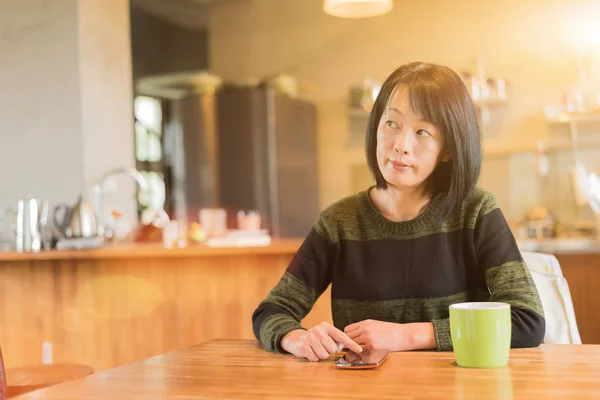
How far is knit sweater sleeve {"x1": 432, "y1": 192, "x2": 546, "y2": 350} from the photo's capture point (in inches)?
51.2

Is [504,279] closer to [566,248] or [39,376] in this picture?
[39,376]

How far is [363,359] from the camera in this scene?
1.15 m

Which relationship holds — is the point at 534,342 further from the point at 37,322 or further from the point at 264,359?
the point at 37,322

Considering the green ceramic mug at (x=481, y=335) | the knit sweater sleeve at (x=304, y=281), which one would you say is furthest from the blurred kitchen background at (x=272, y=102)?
the green ceramic mug at (x=481, y=335)

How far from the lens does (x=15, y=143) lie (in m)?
4.34

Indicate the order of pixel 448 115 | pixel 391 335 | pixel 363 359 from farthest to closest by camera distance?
pixel 448 115
pixel 391 335
pixel 363 359

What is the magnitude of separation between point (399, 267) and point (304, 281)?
20 centimetres

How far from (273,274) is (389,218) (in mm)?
1748

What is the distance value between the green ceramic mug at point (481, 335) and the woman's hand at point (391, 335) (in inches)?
6.7

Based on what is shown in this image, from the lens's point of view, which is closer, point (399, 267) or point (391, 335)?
point (391, 335)

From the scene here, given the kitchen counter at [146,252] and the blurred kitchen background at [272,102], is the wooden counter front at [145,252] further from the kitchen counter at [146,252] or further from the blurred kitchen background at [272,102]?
the blurred kitchen background at [272,102]

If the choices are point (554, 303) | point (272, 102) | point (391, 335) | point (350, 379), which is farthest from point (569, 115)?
point (350, 379)

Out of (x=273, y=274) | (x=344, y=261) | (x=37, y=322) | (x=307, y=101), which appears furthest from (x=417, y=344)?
(x=307, y=101)

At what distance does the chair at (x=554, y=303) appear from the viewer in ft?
5.07
